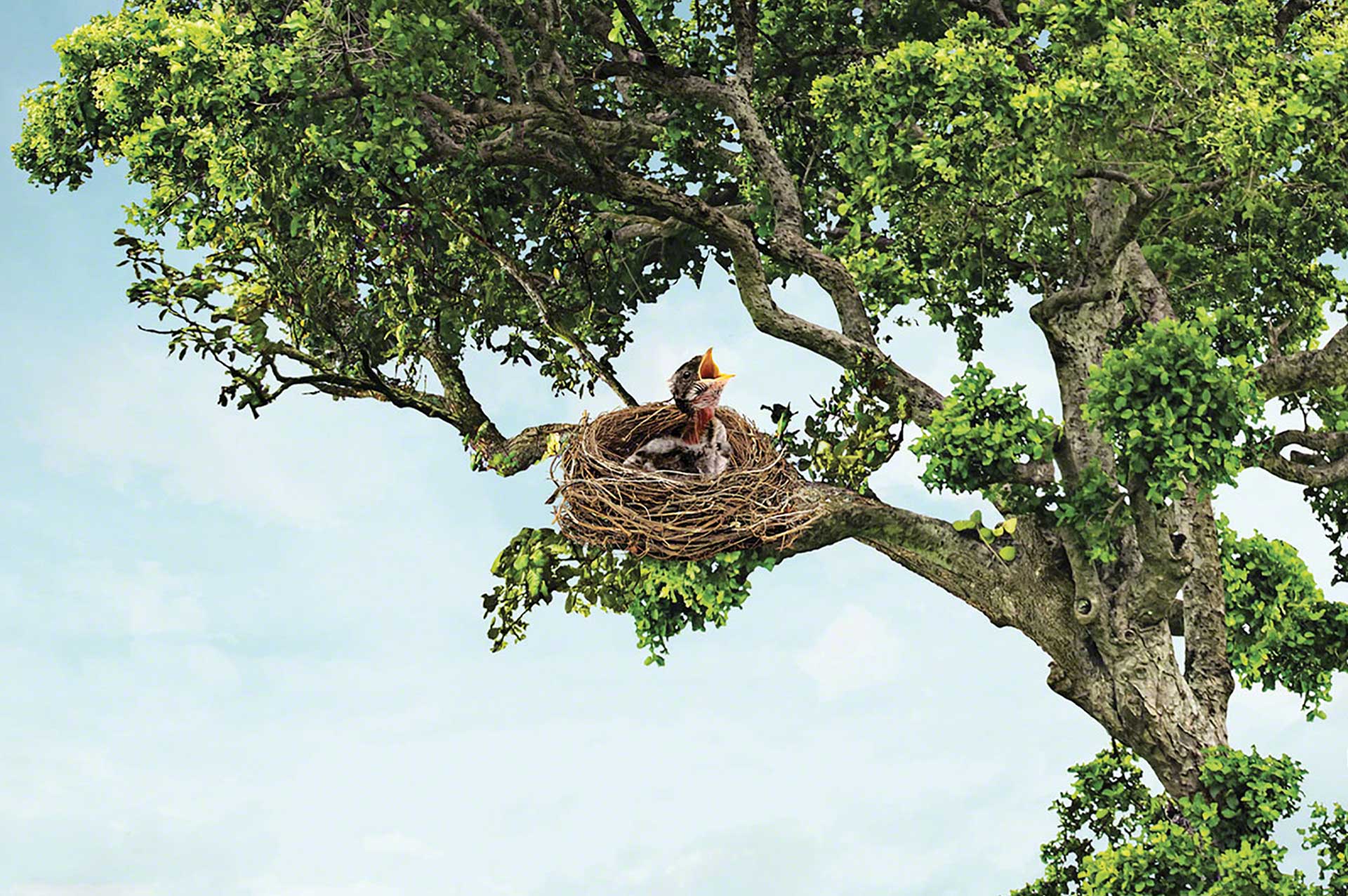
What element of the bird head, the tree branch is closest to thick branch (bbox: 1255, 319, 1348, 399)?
the tree branch

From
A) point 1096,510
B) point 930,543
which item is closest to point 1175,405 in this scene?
point 1096,510

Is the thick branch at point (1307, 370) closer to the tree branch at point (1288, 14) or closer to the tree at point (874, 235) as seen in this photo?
the tree at point (874, 235)

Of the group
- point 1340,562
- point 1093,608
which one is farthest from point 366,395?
point 1340,562

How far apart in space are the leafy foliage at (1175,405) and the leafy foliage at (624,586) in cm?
265

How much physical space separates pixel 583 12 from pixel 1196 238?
19.5ft

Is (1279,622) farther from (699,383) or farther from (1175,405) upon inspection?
(699,383)

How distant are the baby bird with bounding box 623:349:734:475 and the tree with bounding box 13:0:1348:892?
67cm

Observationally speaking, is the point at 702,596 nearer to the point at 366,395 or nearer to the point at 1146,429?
the point at 1146,429

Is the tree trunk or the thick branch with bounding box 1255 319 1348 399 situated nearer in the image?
the tree trunk

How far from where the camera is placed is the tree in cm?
905

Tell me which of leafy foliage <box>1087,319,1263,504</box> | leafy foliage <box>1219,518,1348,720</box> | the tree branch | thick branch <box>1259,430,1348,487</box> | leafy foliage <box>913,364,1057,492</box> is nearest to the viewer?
leafy foliage <box>1087,319,1263,504</box>

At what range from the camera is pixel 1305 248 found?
450 inches

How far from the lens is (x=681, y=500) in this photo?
943cm

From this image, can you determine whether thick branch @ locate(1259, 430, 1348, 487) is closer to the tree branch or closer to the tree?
the tree
